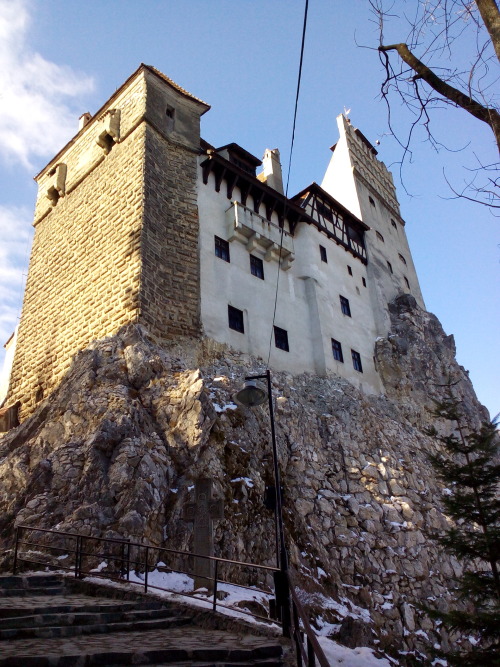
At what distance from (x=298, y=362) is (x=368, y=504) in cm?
579

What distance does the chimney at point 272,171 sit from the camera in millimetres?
25312

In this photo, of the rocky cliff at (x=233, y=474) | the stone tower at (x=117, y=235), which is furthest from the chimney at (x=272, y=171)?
the rocky cliff at (x=233, y=474)

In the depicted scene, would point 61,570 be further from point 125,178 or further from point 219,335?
point 125,178

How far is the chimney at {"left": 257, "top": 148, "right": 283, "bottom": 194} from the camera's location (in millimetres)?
25312

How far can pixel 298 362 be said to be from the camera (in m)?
20.2

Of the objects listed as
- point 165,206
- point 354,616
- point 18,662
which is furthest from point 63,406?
point 18,662

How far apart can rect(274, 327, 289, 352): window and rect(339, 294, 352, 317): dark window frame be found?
449 centimetres

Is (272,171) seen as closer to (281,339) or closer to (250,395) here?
(281,339)

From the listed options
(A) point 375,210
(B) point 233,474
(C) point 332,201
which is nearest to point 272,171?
(C) point 332,201

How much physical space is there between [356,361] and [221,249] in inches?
301

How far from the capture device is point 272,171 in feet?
83.8

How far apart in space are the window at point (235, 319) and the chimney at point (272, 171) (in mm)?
8784

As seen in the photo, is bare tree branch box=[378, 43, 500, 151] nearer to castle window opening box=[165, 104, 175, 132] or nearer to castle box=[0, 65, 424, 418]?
castle box=[0, 65, 424, 418]

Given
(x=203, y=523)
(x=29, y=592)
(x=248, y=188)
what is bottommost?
(x=29, y=592)
